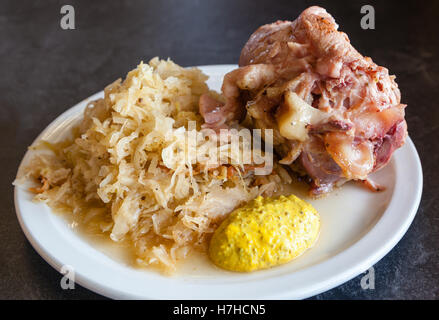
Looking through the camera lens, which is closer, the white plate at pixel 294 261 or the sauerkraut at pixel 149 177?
the white plate at pixel 294 261

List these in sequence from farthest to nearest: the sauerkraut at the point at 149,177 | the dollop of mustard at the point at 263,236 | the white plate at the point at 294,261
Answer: the sauerkraut at the point at 149,177 < the dollop of mustard at the point at 263,236 < the white plate at the point at 294,261

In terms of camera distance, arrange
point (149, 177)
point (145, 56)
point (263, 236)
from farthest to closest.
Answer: point (145, 56), point (149, 177), point (263, 236)

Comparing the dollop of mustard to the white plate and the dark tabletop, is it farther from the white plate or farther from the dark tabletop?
the dark tabletop

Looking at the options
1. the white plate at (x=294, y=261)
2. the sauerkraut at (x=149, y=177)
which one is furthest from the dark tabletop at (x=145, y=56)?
the sauerkraut at (x=149, y=177)

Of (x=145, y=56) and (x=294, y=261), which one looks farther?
(x=145, y=56)

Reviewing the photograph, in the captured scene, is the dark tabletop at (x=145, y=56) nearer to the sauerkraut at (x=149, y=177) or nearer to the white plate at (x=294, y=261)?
the white plate at (x=294, y=261)

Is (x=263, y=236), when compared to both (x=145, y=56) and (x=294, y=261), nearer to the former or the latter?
(x=294, y=261)

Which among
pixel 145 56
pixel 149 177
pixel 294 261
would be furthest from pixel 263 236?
pixel 145 56
